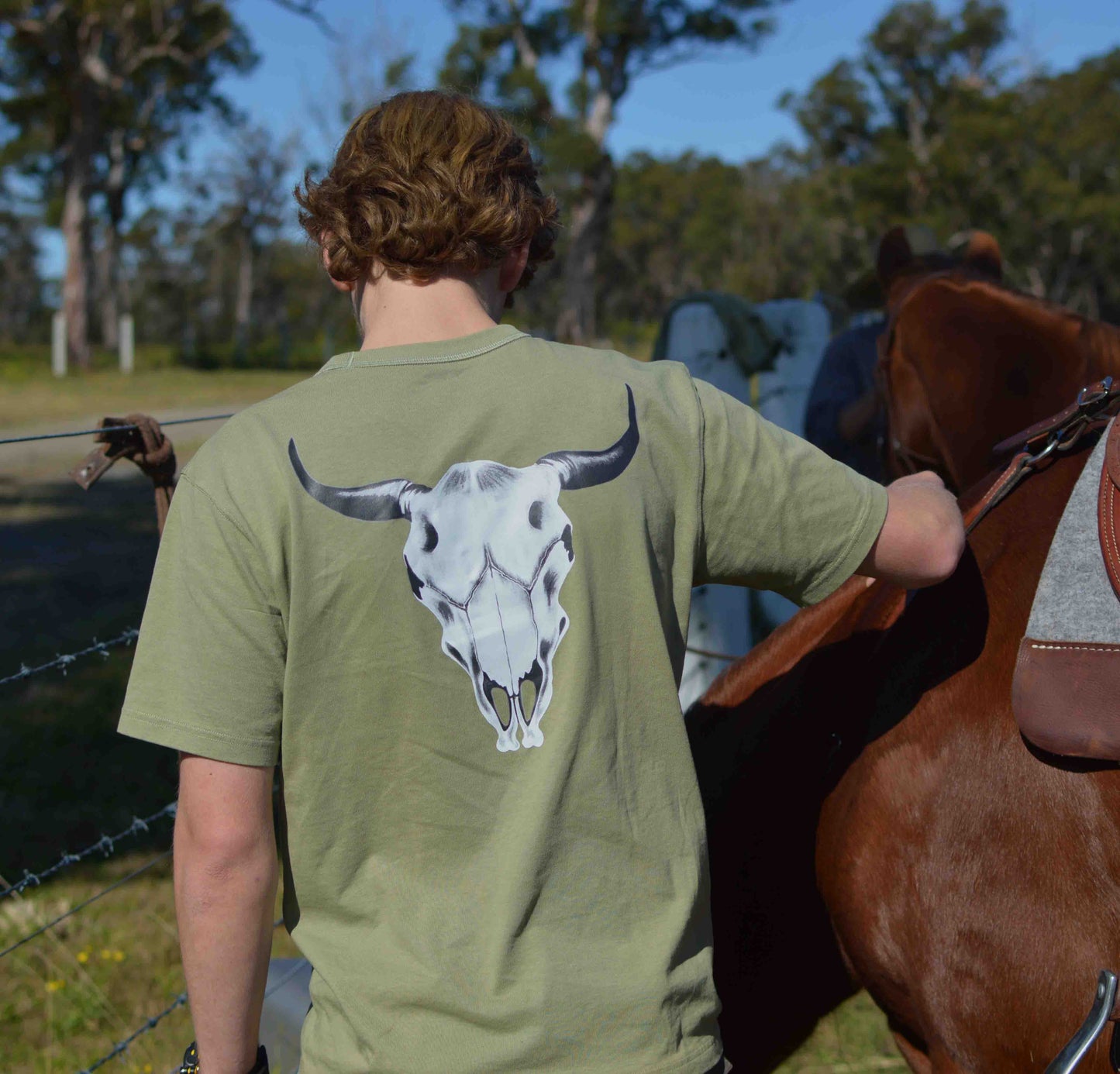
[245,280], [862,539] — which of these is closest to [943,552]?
[862,539]

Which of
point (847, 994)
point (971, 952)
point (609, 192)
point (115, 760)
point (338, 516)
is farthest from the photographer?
point (609, 192)

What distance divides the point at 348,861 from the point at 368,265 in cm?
71

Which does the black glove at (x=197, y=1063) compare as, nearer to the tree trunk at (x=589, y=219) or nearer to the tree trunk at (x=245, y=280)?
the tree trunk at (x=589, y=219)

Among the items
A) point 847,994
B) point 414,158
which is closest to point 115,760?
point 847,994

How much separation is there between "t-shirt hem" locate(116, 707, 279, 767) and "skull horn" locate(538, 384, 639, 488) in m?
0.45

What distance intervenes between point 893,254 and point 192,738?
3.52 metres

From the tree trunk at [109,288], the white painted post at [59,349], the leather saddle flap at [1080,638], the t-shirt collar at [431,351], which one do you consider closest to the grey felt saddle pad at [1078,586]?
the leather saddle flap at [1080,638]

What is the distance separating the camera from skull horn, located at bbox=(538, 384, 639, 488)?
1.18 m

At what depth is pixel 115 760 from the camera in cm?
456

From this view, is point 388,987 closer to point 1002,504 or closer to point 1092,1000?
point 1092,1000

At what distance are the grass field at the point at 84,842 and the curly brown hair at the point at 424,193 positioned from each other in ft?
5.45

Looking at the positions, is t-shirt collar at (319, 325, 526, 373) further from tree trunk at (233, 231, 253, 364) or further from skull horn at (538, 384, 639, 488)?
tree trunk at (233, 231, 253, 364)

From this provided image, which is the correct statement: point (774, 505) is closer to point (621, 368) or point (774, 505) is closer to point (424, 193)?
point (621, 368)

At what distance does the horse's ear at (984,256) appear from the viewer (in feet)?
13.0
